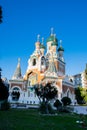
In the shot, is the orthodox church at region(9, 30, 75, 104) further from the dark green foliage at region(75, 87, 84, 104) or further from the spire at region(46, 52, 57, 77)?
Answer: the dark green foliage at region(75, 87, 84, 104)

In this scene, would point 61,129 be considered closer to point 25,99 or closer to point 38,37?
point 25,99

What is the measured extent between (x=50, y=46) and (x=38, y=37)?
18.9ft

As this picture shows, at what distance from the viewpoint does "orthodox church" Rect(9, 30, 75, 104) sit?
66.2 m

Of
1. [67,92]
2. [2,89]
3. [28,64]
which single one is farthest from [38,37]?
[2,89]

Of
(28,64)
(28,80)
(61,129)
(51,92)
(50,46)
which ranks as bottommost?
(61,129)

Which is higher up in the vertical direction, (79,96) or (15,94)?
(15,94)

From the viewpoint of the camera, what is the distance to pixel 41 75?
227 ft

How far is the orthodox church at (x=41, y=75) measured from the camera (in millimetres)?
66188

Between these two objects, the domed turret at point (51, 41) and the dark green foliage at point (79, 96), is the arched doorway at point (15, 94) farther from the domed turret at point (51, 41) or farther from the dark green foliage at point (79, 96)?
the dark green foliage at point (79, 96)

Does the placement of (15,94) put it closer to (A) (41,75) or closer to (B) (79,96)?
(A) (41,75)

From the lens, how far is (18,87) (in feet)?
229

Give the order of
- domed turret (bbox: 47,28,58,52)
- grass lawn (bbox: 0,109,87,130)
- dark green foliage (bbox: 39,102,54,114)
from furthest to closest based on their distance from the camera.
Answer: domed turret (bbox: 47,28,58,52) < dark green foliage (bbox: 39,102,54,114) < grass lawn (bbox: 0,109,87,130)

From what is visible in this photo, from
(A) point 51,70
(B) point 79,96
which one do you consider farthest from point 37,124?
(B) point 79,96

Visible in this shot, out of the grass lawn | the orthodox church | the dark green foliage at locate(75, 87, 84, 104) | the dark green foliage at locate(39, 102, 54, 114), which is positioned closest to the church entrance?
the orthodox church
